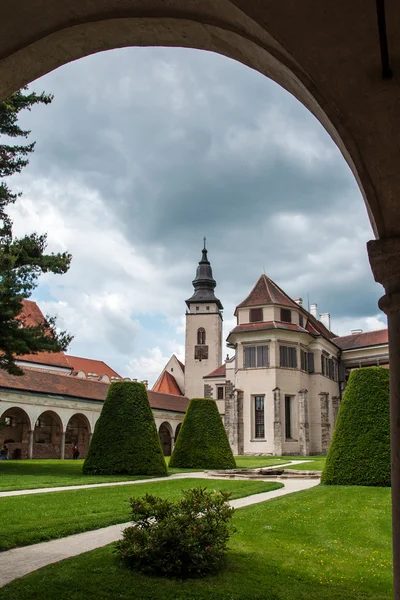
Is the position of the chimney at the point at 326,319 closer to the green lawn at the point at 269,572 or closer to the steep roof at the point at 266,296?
the steep roof at the point at 266,296

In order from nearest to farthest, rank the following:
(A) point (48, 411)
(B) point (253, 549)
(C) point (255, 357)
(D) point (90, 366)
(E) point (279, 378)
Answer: (B) point (253, 549) < (A) point (48, 411) < (E) point (279, 378) < (C) point (255, 357) < (D) point (90, 366)

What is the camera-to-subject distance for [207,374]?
215 feet

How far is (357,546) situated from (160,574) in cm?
333

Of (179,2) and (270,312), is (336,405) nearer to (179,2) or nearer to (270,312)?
(270,312)

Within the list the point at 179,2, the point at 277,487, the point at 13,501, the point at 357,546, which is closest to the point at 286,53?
the point at 179,2

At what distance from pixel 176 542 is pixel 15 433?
37313 mm

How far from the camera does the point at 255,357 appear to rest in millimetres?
42094


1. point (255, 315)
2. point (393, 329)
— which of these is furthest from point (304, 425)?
point (393, 329)

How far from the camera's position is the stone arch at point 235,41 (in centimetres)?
352

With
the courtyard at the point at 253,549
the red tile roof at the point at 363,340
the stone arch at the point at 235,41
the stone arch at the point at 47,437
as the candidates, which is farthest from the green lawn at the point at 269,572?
the red tile roof at the point at 363,340

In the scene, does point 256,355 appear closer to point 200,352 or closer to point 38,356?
point 38,356

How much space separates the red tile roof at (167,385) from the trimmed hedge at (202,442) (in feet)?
149

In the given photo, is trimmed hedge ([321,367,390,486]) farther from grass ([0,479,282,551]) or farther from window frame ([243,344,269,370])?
window frame ([243,344,269,370])

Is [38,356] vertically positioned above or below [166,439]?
above
